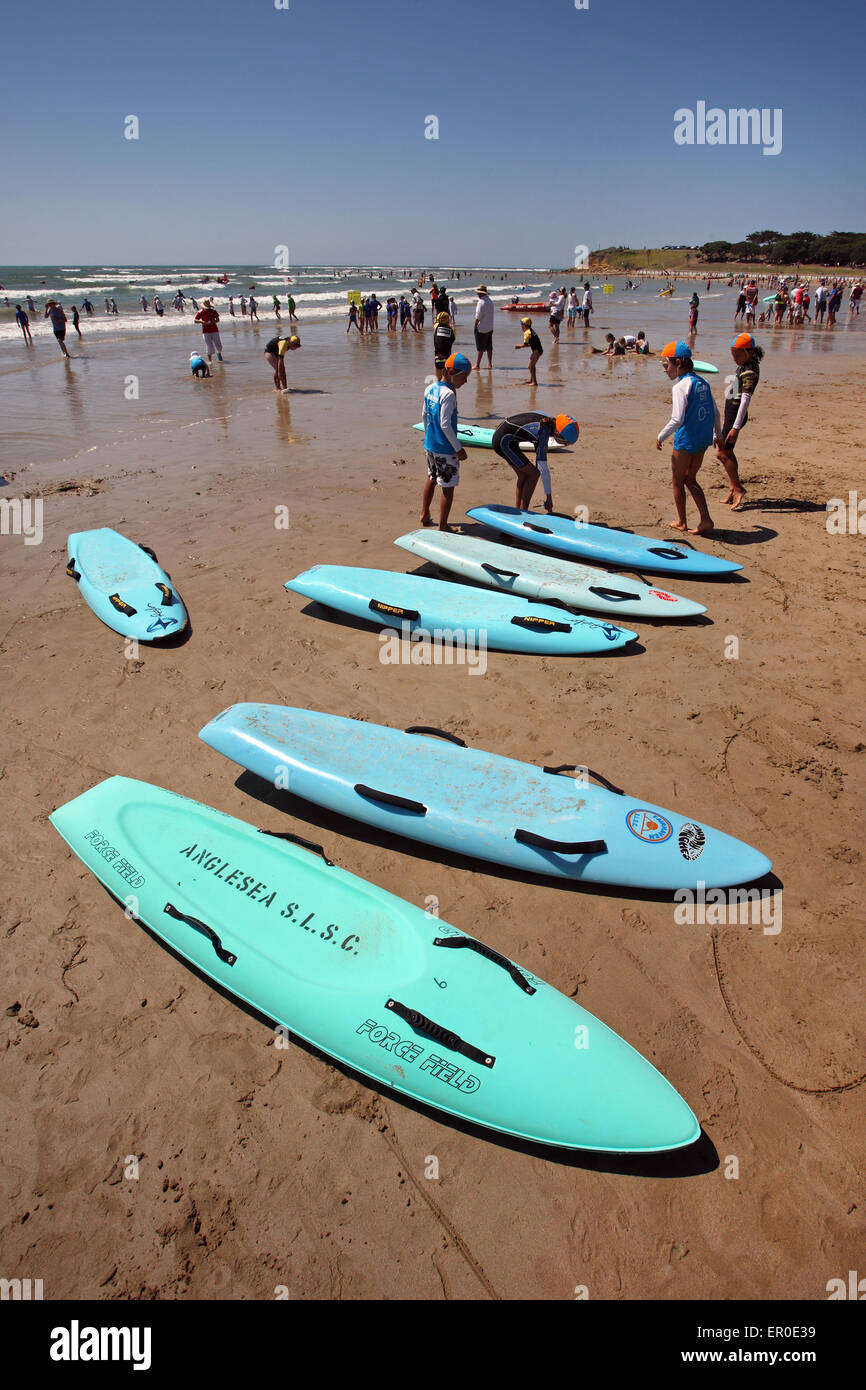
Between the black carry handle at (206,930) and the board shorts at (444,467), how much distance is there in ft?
16.6

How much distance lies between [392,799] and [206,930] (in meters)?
1.18

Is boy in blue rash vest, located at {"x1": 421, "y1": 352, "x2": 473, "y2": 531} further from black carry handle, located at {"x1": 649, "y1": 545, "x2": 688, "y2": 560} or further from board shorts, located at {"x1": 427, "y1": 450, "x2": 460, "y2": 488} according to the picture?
black carry handle, located at {"x1": 649, "y1": 545, "x2": 688, "y2": 560}

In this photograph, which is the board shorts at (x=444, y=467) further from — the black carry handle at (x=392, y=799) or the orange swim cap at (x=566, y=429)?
the black carry handle at (x=392, y=799)

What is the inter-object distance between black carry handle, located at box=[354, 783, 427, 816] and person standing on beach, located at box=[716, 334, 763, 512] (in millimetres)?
5760

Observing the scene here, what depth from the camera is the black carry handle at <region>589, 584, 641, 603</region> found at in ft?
20.1

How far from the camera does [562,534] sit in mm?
7293

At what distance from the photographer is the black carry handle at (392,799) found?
3842mm

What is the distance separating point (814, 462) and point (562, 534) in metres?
5.27

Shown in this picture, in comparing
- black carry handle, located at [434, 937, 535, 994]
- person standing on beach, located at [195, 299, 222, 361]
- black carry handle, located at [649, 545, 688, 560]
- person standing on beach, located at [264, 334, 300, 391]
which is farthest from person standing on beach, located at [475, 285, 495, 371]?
black carry handle, located at [434, 937, 535, 994]

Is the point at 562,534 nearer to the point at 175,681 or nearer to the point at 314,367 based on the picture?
the point at 175,681

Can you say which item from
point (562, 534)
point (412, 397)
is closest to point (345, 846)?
point (562, 534)

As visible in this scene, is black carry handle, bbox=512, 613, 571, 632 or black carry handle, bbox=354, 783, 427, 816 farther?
black carry handle, bbox=512, 613, 571, 632

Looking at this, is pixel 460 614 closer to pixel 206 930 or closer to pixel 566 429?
pixel 566 429

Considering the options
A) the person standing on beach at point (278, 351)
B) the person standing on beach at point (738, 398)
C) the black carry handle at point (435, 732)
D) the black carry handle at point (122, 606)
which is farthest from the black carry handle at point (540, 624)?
the person standing on beach at point (278, 351)
